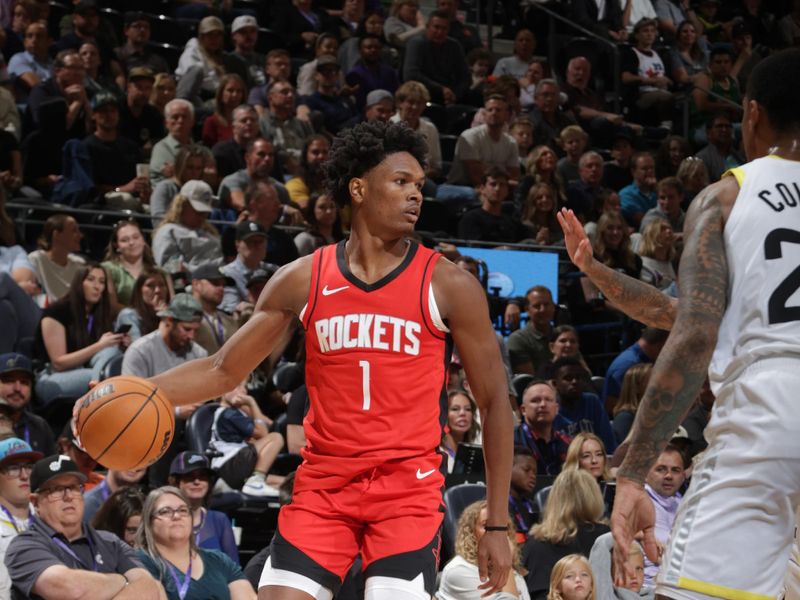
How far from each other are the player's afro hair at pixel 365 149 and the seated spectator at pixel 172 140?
731cm

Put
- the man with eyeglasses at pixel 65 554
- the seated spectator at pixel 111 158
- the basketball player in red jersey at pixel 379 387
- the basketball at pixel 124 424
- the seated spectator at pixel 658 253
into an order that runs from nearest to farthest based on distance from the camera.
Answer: the basketball player in red jersey at pixel 379 387 < the basketball at pixel 124 424 < the man with eyeglasses at pixel 65 554 < the seated spectator at pixel 111 158 < the seated spectator at pixel 658 253

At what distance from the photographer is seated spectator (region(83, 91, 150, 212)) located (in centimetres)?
1172

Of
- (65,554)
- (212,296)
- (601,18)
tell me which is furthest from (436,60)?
(65,554)

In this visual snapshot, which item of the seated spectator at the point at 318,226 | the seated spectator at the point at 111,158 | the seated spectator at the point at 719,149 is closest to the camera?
the seated spectator at the point at 318,226

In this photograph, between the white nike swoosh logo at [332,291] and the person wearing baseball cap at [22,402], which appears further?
the person wearing baseball cap at [22,402]

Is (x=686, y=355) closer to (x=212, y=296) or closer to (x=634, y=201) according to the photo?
(x=212, y=296)

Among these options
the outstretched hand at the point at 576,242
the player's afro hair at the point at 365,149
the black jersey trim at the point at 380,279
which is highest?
the player's afro hair at the point at 365,149

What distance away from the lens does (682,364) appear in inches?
136

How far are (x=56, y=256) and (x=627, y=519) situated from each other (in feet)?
26.0

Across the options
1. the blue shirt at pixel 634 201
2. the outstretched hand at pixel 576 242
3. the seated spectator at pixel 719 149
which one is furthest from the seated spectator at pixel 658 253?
the outstretched hand at pixel 576 242

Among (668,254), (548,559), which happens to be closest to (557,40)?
(668,254)

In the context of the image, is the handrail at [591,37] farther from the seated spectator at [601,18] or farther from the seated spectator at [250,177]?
the seated spectator at [250,177]

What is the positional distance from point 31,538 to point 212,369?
282 cm

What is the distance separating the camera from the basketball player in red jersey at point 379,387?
14.3 feet
